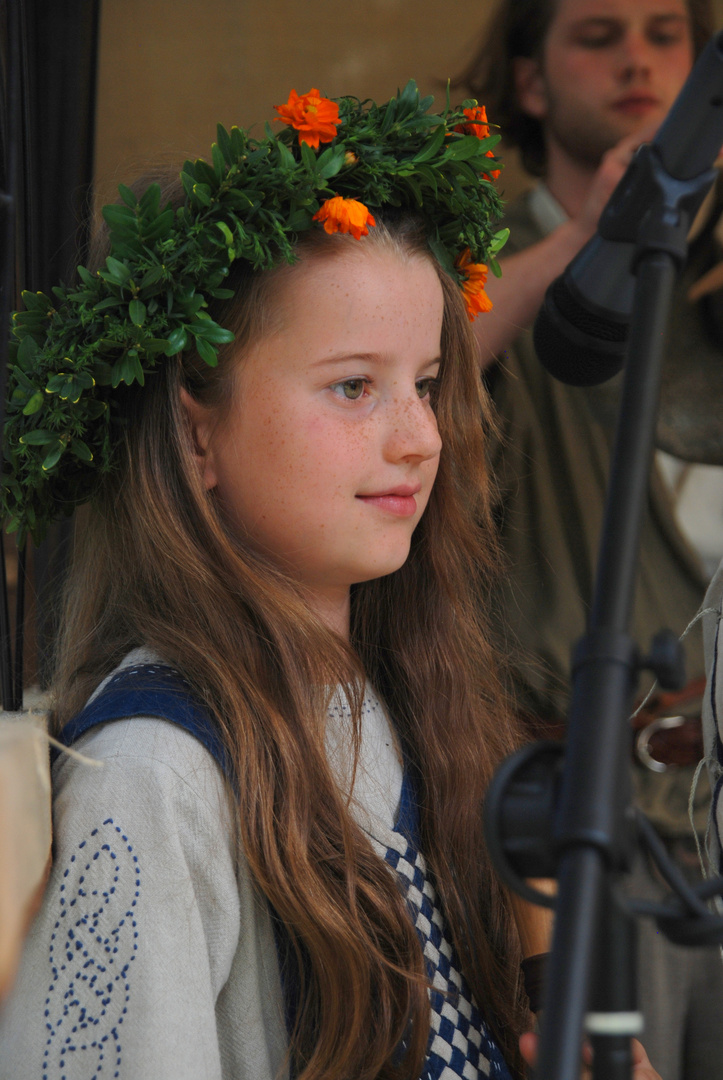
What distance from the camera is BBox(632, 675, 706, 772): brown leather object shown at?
52.2 inches

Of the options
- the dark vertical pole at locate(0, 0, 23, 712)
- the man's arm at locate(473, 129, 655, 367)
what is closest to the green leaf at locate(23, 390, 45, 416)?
the dark vertical pole at locate(0, 0, 23, 712)

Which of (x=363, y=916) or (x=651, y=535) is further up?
(x=651, y=535)

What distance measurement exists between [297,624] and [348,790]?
0.16m

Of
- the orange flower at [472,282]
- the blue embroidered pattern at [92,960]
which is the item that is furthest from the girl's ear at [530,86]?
the blue embroidered pattern at [92,960]

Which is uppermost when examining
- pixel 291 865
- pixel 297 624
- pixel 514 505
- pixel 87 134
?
pixel 87 134

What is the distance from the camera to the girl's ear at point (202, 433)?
3.18 feet

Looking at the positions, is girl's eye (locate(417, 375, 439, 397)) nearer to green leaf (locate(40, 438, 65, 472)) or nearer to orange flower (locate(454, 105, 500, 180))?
orange flower (locate(454, 105, 500, 180))

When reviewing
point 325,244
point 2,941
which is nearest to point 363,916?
point 2,941

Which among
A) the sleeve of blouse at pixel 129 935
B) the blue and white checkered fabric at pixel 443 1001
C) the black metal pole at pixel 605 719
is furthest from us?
the blue and white checkered fabric at pixel 443 1001

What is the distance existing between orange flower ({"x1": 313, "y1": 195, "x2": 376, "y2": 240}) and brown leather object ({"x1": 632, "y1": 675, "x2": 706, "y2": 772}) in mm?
768

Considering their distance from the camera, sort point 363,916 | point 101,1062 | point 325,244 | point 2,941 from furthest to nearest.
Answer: point 325,244, point 363,916, point 101,1062, point 2,941

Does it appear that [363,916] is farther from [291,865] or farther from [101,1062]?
[101,1062]

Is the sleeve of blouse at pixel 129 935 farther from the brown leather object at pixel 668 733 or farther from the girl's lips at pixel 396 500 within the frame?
the brown leather object at pixel 668 733

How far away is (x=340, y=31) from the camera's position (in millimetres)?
1342
